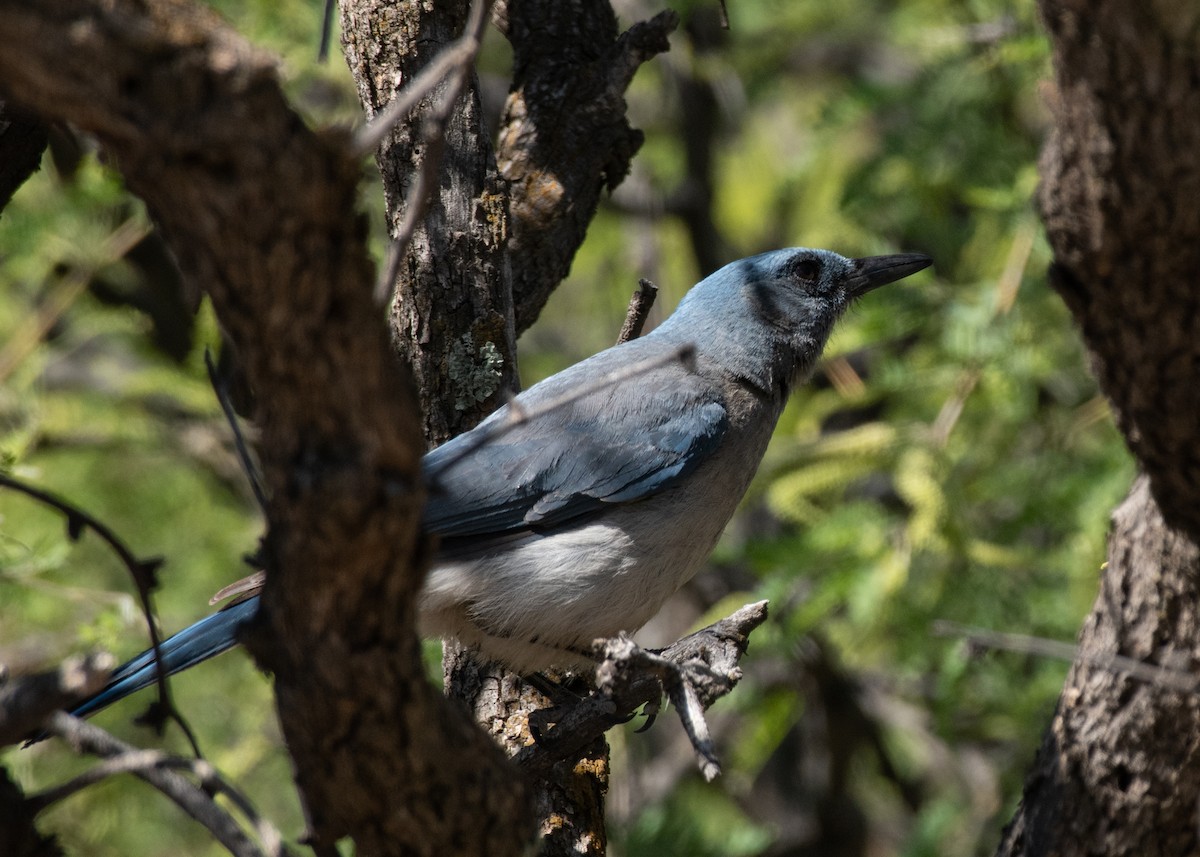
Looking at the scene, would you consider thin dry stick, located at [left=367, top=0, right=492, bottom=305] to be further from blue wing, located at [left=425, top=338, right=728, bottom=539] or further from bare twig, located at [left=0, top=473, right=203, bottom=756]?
blue wing, located at [left=425, top=338, right=728, bottom=539]

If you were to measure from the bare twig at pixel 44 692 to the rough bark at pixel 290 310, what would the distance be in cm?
41

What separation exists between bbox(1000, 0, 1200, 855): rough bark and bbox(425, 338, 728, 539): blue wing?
65.8 inches

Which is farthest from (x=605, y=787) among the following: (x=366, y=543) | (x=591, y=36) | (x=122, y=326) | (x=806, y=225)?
(x=806, y=225)

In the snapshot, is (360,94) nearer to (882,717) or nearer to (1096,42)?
(1096,42)

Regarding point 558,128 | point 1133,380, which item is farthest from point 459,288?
point 1133,380

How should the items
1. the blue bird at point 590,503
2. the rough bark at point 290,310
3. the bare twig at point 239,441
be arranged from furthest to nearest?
the blue bird at point 590,503, the bare twig at point 239,441, the rough bark at point 290,310

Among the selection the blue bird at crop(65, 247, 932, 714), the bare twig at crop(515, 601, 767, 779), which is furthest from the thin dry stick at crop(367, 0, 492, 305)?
the blue bird at crop(65, 247, 932, 714)

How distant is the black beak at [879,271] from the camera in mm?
5551

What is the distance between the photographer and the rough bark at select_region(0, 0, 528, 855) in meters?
2.07

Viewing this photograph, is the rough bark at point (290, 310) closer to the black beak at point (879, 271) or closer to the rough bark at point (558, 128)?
the rough bark at point (558, 128)

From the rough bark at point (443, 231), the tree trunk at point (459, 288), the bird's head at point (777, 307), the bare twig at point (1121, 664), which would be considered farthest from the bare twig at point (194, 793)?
the bird's head at point (777, 307)

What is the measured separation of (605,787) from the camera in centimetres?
444

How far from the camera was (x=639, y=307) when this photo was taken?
187 inches

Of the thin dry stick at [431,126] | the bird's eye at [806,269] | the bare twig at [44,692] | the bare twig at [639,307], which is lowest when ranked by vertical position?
the bird's eye at [806,269]
